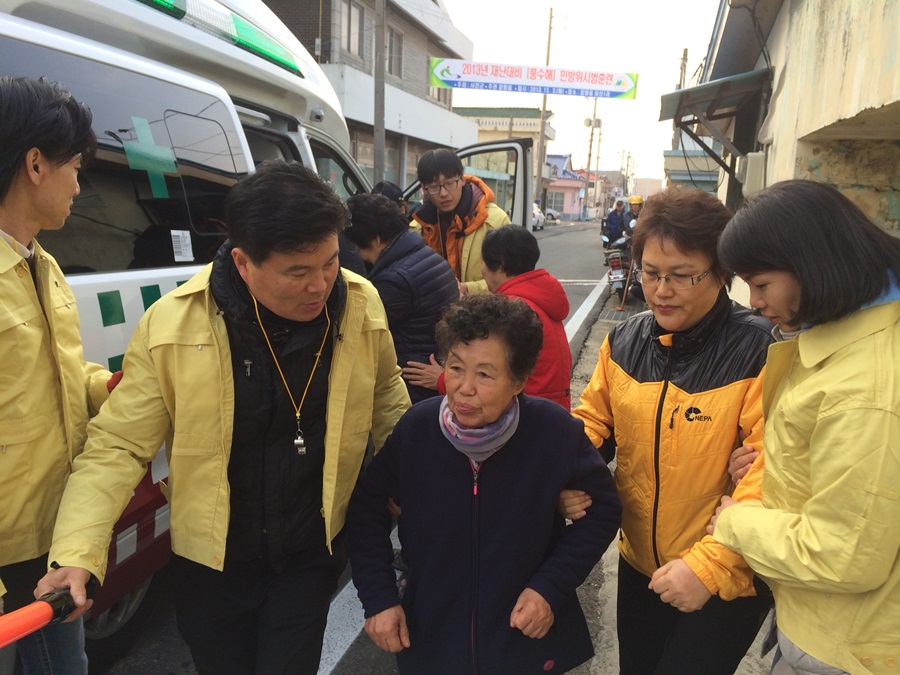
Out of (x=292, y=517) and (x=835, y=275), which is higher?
(x=835, y=275)

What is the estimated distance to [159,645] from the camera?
8.50 ft

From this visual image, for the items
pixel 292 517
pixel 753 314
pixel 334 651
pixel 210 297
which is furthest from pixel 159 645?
pixel 753 314

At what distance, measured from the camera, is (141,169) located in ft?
7.79

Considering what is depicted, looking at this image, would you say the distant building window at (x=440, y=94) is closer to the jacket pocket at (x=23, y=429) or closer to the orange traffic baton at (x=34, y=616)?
the jacket pocket at (x=23, y=429)

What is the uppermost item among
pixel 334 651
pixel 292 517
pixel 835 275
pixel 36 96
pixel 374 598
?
pixel 36 96

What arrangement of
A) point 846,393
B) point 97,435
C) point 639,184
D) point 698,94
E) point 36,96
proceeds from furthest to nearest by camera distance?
1. point 639,184
2. point 698,94
3. point 97,435
4. point 36,96
5. point 846,393

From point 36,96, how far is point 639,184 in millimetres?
92655

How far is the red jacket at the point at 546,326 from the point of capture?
2.73 meters

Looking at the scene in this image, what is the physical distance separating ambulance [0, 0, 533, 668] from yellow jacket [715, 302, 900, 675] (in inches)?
77.4

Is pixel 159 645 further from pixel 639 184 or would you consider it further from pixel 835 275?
pixel 639 184

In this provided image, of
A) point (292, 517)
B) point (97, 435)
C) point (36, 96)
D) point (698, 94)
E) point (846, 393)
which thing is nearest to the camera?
point (846, 393)

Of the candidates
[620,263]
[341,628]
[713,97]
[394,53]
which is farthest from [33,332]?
[394,53]

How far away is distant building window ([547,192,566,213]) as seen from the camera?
209ft

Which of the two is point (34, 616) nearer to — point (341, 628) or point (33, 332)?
point (33, 332)
